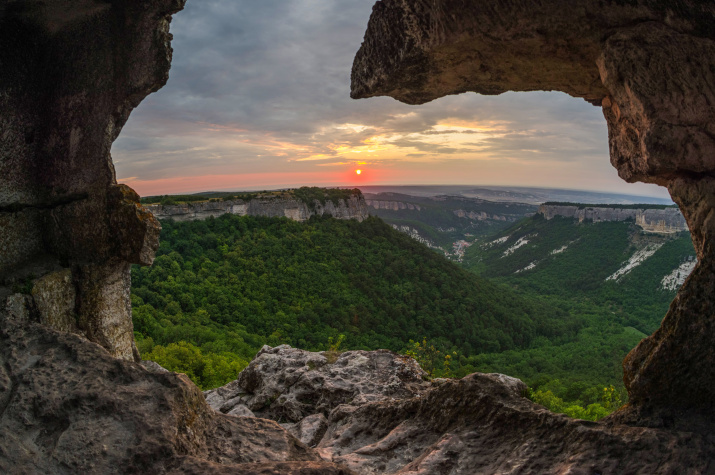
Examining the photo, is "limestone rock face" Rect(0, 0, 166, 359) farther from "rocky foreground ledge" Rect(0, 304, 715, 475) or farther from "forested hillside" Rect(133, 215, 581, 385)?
"forested hillside" Rect(133, 215, 581, 385)

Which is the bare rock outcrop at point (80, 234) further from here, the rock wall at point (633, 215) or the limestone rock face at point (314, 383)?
the rock wall at point (633, 215)

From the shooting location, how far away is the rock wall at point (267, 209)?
32.4 m

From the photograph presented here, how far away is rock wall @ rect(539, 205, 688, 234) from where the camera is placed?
2601 inches

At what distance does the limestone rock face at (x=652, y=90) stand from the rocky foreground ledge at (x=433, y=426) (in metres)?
0.46

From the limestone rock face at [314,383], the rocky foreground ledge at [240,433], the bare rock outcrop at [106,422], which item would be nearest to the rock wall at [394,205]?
the limestone rock face at [314,383]

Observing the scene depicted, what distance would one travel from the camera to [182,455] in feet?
10.1

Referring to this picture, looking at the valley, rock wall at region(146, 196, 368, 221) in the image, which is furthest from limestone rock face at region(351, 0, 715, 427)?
rock wall at region(146, 196, 368, 221)

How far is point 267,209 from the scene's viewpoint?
3972 centimetres

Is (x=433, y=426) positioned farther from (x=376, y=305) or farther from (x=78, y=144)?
(x=376, y=305)

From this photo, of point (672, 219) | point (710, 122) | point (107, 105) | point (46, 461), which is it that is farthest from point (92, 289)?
point (672, 219)

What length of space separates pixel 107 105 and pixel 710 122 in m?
6.34

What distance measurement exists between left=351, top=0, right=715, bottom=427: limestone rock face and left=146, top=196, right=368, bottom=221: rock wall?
28.8 metres

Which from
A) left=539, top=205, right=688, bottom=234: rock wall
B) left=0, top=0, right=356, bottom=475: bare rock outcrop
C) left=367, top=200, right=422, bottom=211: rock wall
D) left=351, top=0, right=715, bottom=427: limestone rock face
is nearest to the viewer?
left=351, top=0, right=715, bottom=427: limestone rock face

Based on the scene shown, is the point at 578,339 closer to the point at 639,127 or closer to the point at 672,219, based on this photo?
the point at 639,127
